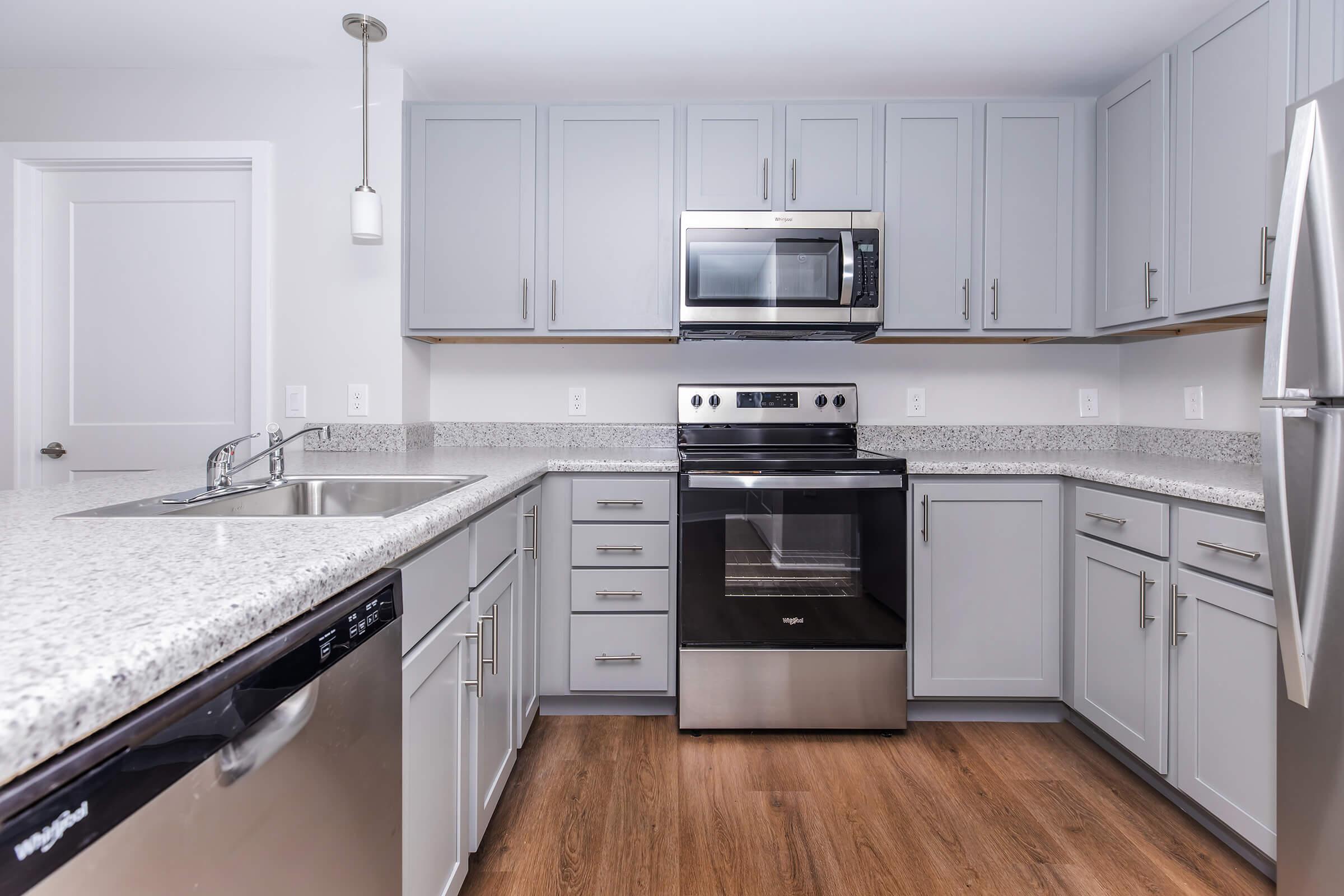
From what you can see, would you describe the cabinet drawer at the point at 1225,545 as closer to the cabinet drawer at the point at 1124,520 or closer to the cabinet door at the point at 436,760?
the cabinet drawer at the point at 1124,520

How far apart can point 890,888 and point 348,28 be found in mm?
2749

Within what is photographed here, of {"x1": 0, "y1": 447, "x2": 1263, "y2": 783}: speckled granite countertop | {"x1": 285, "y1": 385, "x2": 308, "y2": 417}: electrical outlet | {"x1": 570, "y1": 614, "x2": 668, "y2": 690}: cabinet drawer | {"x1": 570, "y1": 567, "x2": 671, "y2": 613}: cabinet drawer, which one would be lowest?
{"x1": 570, "y1": 614, "x2": 668, "y2": 690}: cabinet drawer

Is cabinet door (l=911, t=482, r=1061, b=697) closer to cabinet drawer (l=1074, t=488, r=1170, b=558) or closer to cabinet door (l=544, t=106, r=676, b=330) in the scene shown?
cabinet drawer (l=1074, t=488, r=1170, b=558)

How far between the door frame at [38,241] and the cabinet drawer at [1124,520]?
2.79 metres

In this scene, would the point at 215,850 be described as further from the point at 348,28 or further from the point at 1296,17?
the point at 1296,17

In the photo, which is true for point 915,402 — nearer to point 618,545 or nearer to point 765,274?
point 765,274

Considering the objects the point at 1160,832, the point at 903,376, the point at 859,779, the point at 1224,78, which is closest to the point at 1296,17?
the point at 1224,78

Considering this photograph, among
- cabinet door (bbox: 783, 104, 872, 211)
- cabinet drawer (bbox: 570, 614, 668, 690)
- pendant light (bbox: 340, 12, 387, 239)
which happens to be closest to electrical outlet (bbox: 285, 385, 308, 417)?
pendant light (bbox: 340, 12, 387, 239)

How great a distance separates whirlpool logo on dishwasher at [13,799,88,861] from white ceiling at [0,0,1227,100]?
2.14 meters

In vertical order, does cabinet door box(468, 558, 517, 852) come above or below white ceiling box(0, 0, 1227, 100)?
below

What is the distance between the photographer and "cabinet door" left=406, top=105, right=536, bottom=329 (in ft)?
7.62

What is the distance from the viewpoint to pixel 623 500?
211 cm

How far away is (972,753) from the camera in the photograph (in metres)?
1.96

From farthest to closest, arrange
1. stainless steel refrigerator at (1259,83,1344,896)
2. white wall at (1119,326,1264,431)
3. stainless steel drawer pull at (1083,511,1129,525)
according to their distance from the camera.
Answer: white wall at (1119,326,1264,431) → stainless steel drawer pull at (1083,511,1129,525) → stainless steel refrigerator at (1259,83,1344,896)
